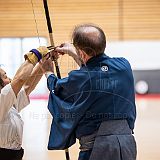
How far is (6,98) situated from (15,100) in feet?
0.29

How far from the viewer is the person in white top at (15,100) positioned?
65.7 inches

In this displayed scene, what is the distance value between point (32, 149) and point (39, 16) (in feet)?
9.97

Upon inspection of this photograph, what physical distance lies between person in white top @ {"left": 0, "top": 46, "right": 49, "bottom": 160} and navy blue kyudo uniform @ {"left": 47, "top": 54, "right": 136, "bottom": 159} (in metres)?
0.20

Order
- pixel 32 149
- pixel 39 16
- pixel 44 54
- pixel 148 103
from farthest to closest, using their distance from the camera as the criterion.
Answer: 1. pixel 148 103
2. pixel 39 16
3. pixel 32 149
4. pixel 44 54

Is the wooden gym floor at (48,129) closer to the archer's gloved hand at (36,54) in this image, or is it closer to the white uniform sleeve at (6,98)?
the white uniform sleeve at (6,98)

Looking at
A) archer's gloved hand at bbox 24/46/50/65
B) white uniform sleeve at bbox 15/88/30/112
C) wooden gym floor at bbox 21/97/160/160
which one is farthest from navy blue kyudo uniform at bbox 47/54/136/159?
wooden gym floor at bbox 21/97/160/160

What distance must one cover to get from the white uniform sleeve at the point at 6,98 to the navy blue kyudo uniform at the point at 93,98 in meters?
0.29

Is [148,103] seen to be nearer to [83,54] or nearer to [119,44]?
[119,44]

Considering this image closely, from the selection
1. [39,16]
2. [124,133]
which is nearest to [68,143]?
[124,133]

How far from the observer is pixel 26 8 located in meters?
6.83

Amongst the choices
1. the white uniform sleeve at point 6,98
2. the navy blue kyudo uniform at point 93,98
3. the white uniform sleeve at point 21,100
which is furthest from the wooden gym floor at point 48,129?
the navy blue kyudo uniform at point 93,98

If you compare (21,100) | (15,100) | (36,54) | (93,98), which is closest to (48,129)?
(21,100)

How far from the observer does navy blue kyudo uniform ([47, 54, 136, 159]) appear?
1.48m

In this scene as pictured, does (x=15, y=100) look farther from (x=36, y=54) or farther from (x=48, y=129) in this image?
(x=48, y=129)
